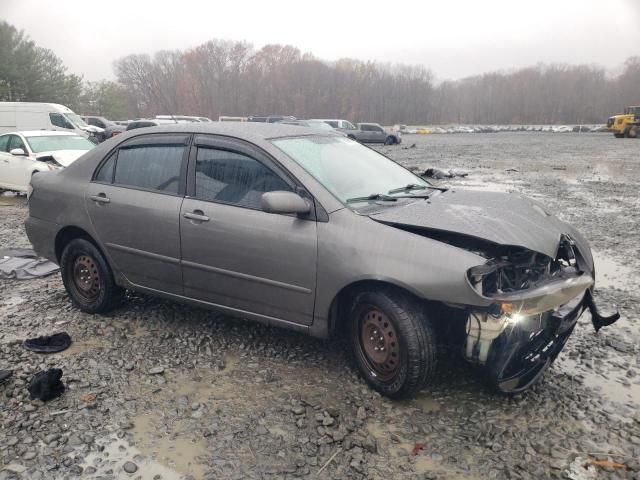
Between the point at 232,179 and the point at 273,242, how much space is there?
0.65 m

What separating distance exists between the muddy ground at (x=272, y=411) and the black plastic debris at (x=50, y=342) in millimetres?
60

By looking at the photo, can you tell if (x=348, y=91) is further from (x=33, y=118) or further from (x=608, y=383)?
(x=608, y=383)

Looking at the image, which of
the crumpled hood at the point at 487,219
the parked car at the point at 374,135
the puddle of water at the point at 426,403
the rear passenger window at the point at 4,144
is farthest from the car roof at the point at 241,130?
the parked car at the point at 374,135

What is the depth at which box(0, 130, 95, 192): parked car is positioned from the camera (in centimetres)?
1074

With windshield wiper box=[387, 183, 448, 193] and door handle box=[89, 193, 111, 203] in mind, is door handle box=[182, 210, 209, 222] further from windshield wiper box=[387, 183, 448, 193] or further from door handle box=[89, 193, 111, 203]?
windshield wiper box=[387, 183, 448, 193]

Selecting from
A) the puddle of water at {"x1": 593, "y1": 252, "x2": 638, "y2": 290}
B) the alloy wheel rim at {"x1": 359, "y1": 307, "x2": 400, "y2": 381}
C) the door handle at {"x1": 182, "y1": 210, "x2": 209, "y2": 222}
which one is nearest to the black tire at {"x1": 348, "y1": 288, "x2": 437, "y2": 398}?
the alloy wheel rim at {"x1": 359, "y1": 307, "x2": 400, "y2": 381}

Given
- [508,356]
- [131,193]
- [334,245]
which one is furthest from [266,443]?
[131,193]

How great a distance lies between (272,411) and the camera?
10.1 feet

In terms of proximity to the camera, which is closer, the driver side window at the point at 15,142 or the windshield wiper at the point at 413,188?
the windshield wiper at the point at 413,188

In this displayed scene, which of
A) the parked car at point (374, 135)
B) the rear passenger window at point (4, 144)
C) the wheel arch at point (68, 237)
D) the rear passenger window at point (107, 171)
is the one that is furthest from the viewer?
the parked car at point (374, 135)

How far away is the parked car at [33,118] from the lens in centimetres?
2217

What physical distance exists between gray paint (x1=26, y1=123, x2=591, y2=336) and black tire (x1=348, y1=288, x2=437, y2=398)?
0.49 feet

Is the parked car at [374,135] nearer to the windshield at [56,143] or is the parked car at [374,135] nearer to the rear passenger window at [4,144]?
the windshield at [56,143]

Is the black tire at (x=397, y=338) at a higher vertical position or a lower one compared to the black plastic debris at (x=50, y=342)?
higher
